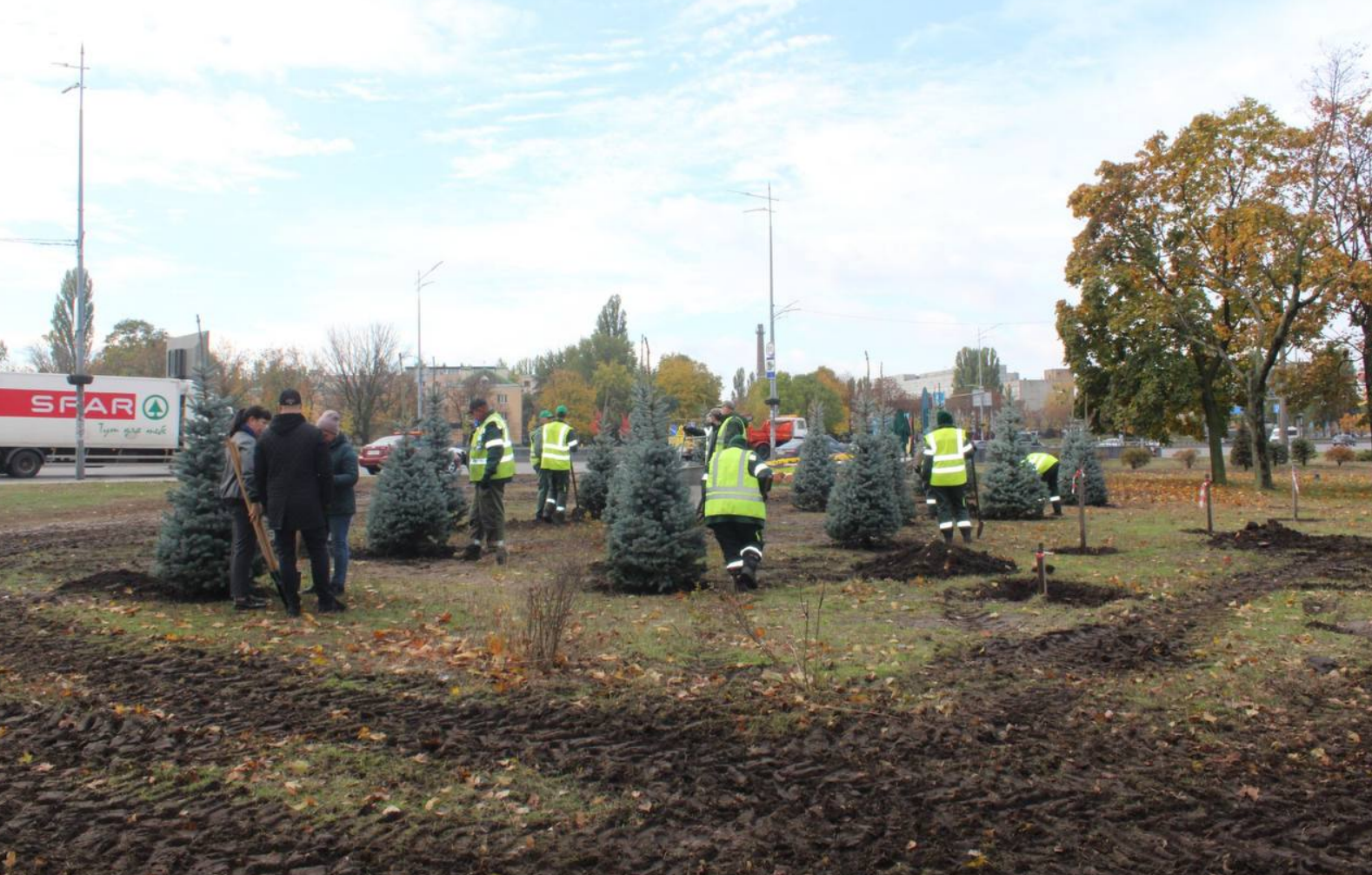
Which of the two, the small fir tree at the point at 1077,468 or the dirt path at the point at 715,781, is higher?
the small fir tree at the point at 1077,468

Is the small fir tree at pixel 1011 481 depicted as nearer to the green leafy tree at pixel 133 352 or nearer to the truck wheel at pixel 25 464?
the truck wheel at pixel 25 464

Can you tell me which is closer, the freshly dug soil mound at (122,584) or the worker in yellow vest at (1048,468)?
the freshly dug soil mound at (122,584)

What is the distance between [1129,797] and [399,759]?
3.41m

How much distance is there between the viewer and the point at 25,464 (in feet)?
116

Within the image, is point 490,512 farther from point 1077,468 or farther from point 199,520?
point 1077,468

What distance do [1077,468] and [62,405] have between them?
32.6 meters

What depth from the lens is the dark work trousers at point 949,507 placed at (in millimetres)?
14320

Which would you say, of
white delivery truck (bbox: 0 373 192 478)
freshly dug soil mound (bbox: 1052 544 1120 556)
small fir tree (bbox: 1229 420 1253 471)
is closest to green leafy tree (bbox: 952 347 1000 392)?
small fir tree (bbox: 1229 420 1253 471)

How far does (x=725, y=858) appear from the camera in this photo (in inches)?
161

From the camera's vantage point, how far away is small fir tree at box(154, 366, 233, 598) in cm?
952

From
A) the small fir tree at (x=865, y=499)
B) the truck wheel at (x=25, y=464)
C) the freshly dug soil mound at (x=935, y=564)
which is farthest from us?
the truck wheel at (x=25, y=464)

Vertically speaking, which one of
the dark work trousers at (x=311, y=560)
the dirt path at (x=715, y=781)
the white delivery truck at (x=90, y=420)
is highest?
the white delivery truck at (x=90, y=420)

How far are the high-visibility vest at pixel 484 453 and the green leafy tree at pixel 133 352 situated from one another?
6026cm

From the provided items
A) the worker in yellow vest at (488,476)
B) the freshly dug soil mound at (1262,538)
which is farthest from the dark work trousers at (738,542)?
the freshly dug soil mound at (1262,538)
